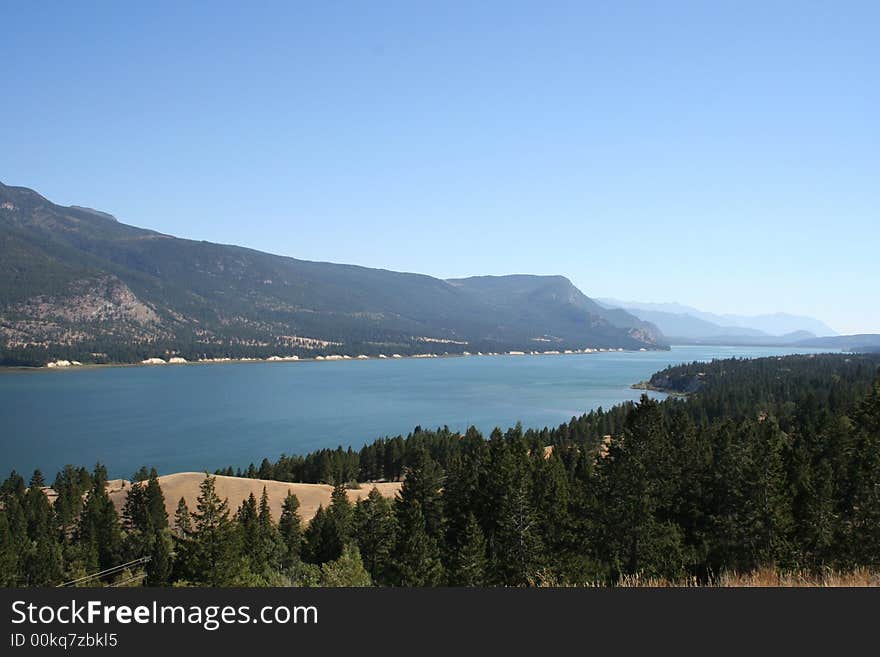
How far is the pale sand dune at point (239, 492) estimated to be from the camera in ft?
198

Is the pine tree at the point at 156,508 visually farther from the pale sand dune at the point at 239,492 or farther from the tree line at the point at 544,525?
the pale sand dune at the point at 239,492

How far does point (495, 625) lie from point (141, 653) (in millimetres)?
4016

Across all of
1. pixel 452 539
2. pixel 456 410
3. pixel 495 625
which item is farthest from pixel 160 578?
pixel 456 410

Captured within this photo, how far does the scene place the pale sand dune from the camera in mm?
60250

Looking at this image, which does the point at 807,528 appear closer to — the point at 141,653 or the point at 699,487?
the point at 699,487

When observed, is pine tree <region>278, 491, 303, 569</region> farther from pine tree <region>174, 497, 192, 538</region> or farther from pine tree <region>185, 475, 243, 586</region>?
pine tree <region>185, 475, 243, 586</region>

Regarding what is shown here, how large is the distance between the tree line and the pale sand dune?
6.21m

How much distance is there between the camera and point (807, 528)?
95.2 ft

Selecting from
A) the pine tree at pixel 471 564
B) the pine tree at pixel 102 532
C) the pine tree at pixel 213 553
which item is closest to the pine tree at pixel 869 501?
the pine tree at pixel 471 564

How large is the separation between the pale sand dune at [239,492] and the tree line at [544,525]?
621cm

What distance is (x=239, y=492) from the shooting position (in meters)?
61.7

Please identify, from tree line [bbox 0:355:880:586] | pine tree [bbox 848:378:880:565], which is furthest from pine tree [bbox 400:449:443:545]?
pine tree [bbox 848:378:880:565]

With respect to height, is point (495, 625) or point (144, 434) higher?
point (495, 625)

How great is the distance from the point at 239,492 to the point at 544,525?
Answer: 131 feet
